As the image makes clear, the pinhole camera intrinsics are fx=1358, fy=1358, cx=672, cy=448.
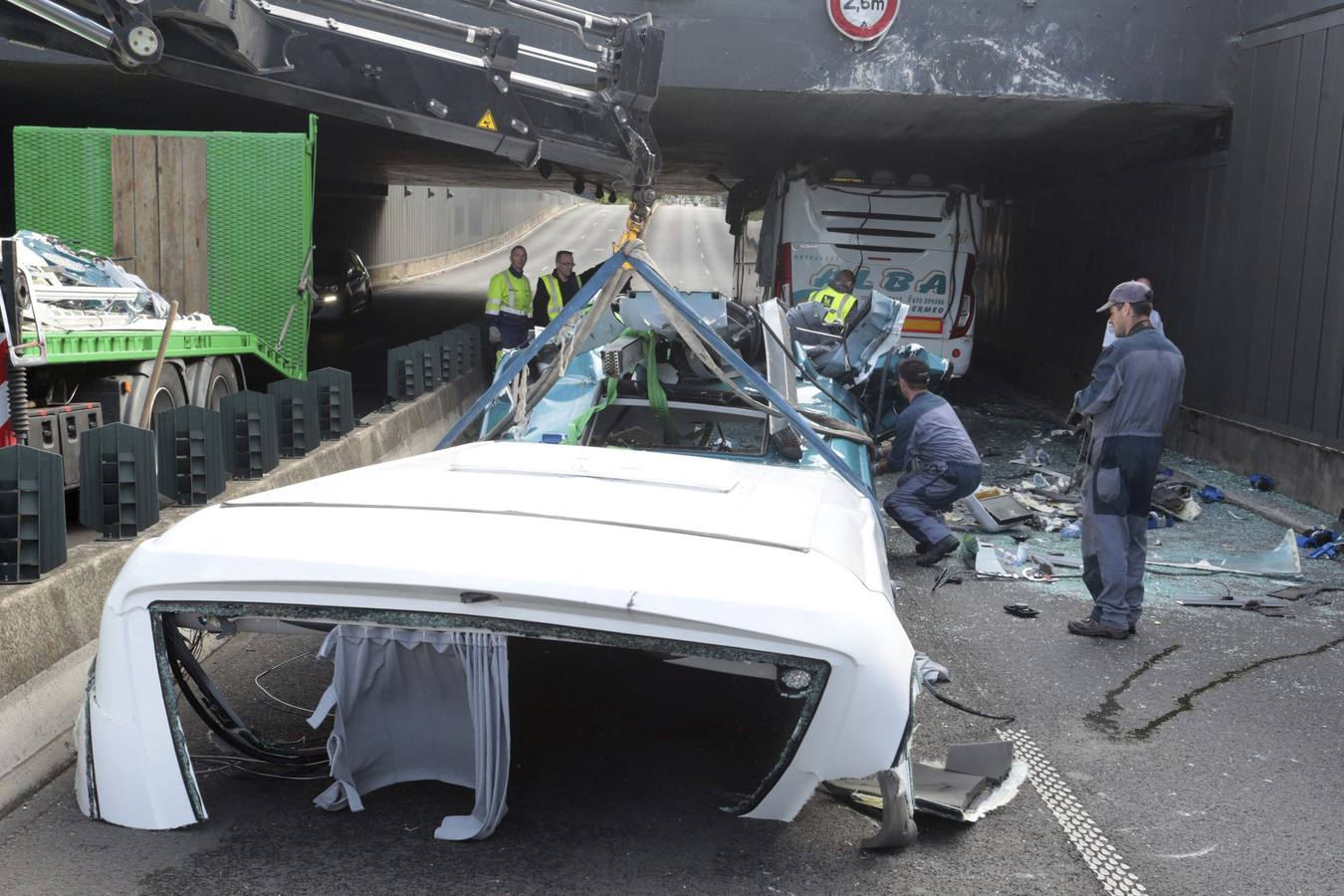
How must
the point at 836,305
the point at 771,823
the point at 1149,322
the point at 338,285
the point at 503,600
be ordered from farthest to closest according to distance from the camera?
the point at 338,285 → the point at 836,305 → the point at 1149,322 → the point at 771,823 → the point at 503,600

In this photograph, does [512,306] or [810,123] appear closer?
[512,306]

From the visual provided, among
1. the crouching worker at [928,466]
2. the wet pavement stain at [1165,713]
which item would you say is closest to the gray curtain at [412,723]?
the wet pavement stain at [1165,713]

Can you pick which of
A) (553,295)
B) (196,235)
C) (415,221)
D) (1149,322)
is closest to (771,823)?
(1149,322)

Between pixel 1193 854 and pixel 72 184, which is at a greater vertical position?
pixel 72 184

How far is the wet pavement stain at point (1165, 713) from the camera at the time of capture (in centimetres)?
561

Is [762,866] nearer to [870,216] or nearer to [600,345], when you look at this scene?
[600,345]

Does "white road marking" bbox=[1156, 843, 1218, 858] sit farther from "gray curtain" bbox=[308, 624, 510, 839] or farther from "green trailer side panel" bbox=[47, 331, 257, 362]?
"green trailer side panel" bbox=[47, 331, 257, 362]

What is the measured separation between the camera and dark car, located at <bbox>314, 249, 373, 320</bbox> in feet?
88.9

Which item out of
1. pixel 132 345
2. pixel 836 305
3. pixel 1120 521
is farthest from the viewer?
pixel 836 305

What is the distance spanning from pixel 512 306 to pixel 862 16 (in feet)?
18.1

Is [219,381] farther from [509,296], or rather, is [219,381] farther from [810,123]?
[810,123]

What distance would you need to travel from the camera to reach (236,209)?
43.7ft

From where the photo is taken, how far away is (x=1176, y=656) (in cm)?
684

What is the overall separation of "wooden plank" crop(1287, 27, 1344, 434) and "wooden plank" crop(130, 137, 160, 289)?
35.2 ft
